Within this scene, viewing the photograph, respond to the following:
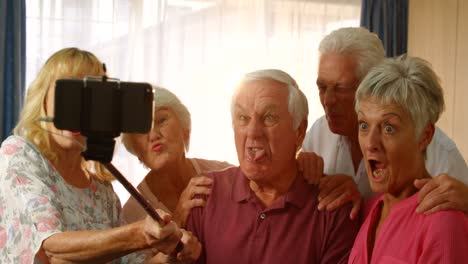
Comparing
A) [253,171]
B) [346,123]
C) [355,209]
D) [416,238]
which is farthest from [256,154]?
[416,238]

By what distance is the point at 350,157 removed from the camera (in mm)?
2092

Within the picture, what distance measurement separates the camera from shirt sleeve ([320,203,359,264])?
1.69m

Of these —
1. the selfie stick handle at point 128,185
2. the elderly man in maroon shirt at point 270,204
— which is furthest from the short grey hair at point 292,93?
the selfie stick handle at point 128,185

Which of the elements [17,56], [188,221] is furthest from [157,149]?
[17,56]

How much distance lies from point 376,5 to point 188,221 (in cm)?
342

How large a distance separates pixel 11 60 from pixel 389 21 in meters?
2.66

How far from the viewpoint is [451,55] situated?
14.4ft

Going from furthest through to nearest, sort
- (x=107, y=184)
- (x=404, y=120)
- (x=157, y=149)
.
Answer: (x=157, y=149) → (x=107, y=184) → (x=404, y=120)

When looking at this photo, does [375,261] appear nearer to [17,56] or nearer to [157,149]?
[157,149]

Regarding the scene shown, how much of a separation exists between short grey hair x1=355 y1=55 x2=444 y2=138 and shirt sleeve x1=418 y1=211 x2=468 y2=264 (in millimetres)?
228

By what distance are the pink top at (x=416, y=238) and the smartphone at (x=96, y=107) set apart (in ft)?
2.27

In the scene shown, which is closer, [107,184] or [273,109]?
[273,109]

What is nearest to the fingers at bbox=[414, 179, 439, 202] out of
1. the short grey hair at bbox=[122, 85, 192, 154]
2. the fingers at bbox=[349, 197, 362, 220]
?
the fingers at bbox=[349, 197, 362, 220]

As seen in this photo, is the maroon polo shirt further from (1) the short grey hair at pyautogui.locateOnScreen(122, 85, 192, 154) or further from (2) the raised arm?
(1) the short grey hair at pyautogui.locateOnScreen(122, 85, 192, 154)
